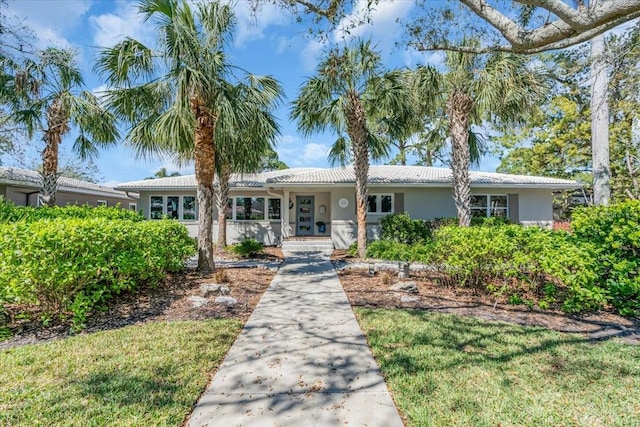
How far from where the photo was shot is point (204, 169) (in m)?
8.62

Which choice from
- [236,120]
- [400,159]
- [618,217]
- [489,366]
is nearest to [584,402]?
[489,366]

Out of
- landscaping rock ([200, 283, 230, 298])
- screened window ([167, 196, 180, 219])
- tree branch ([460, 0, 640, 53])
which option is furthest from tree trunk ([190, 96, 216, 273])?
screened window ([167, 196, 180, 219])

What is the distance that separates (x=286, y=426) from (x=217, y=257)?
10957 mm

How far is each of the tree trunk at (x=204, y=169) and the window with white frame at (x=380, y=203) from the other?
889 centimetres

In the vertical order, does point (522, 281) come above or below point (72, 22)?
below

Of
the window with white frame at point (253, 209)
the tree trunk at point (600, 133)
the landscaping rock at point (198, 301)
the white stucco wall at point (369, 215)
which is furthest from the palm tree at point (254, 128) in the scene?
the tree trunk at point (600, 133)

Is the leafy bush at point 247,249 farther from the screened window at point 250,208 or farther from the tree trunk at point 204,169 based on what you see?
the screened window at point 250,208

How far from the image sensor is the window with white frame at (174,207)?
55.5 feet

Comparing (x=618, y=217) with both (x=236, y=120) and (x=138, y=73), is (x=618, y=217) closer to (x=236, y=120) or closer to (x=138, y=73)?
(x=236, y=120)

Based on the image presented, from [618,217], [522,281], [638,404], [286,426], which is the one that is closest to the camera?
[286,426]

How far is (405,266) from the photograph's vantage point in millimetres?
8539

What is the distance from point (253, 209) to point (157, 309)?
11.6 meters

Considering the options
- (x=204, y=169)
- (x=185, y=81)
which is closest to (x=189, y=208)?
(x=204, y=169)

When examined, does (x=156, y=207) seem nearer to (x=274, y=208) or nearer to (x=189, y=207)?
(x=189, y=207)
